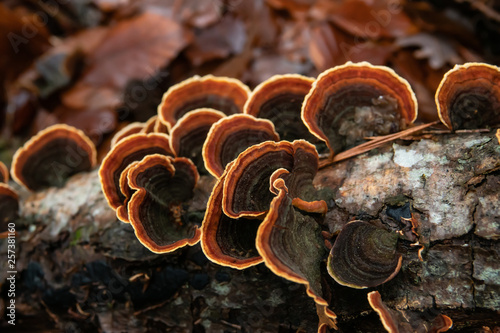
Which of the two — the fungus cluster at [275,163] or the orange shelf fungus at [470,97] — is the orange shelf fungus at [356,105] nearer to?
the fungus cluster at [275,163]

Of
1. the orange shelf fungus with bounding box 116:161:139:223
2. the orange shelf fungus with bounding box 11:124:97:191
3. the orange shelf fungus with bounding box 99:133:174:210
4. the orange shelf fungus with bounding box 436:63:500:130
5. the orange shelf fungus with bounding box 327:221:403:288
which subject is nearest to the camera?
the orange shelf fungus with bounding box 327:221:403:288

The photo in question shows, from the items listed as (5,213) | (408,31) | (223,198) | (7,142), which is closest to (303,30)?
(408,31)

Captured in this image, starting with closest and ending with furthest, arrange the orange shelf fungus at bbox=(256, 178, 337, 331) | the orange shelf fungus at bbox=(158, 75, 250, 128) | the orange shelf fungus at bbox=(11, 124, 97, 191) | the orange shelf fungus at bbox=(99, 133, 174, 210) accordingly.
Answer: the orange shelf fungus at bbox=(256, 178, 337, 331) → the orange shelf fungus at bbox=(99, 133, 174, 210) → the orange shelf fungus at bbox=(158, 75, 250, 128) → the orange shelf fungus at bbox=(11, 124, 97, 191)

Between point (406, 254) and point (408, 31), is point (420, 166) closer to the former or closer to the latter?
point (406, 254)

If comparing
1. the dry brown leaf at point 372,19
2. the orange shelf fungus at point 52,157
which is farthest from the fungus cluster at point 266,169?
the dry brown leaf at point 372,19

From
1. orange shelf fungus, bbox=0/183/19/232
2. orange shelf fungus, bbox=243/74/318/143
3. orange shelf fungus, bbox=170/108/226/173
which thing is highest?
orange shelf fungus, bbox=243/74/318/143

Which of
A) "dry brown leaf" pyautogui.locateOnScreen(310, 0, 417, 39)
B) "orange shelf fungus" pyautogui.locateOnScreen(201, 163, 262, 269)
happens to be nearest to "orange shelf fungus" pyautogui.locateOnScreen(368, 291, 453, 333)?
"orange shelf fungus" pyautogui.locateOnScreen(201, 163, 262, 269)

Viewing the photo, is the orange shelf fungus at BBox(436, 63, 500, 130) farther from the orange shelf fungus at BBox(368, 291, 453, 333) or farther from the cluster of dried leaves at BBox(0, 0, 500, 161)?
the cluster of dried leaves at BBox(0, 0, 500, 161)
